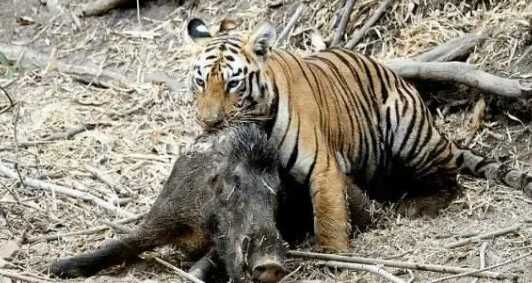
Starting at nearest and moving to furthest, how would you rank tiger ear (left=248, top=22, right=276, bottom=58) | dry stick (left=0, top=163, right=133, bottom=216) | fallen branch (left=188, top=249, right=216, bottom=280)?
fallen branch (left=188, top=249, right=216, bottom=280)
tiger ear (left=248, top=22, right=276, bottom=58)
dry stick (left=0, top=163, right=133, bottom=216)

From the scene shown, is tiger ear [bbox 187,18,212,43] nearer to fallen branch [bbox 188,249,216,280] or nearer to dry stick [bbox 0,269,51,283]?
fallen branch [bbox 188,249,216,280]

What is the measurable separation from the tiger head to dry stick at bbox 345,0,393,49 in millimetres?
2122

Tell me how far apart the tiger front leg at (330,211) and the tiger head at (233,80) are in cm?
44

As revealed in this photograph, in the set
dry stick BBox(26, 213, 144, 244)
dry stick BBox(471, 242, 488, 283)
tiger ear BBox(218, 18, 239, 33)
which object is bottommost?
dry stick BBox(26, 213, 144, 244)

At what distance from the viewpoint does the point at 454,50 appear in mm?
7195

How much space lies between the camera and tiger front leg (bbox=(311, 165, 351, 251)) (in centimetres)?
525

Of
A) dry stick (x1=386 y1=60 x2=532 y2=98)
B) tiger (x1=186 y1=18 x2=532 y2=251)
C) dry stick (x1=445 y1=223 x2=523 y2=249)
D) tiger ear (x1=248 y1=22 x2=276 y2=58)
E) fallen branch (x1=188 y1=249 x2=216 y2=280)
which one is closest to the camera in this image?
fallen branch (x1=188 y1=249 x2=216 y2=280)

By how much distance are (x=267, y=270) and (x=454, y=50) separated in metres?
3.28

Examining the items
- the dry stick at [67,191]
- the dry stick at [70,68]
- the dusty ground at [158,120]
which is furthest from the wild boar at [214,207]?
the dry stick at [70,68]

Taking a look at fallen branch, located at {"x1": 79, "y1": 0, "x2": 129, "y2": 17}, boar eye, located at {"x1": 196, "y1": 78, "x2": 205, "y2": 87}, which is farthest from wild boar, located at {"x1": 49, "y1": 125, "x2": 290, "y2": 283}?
fallen branch, located at {"x1": 79, "y1": 0, "x2": 129, "y2": 17}

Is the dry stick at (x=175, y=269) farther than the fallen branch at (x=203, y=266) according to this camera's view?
No

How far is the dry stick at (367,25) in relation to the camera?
7691 millimetres

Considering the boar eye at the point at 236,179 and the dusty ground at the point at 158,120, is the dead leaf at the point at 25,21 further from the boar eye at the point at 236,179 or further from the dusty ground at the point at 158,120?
the boar eye at the point at 236,179

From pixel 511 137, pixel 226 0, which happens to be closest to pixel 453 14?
pixel 511 137
